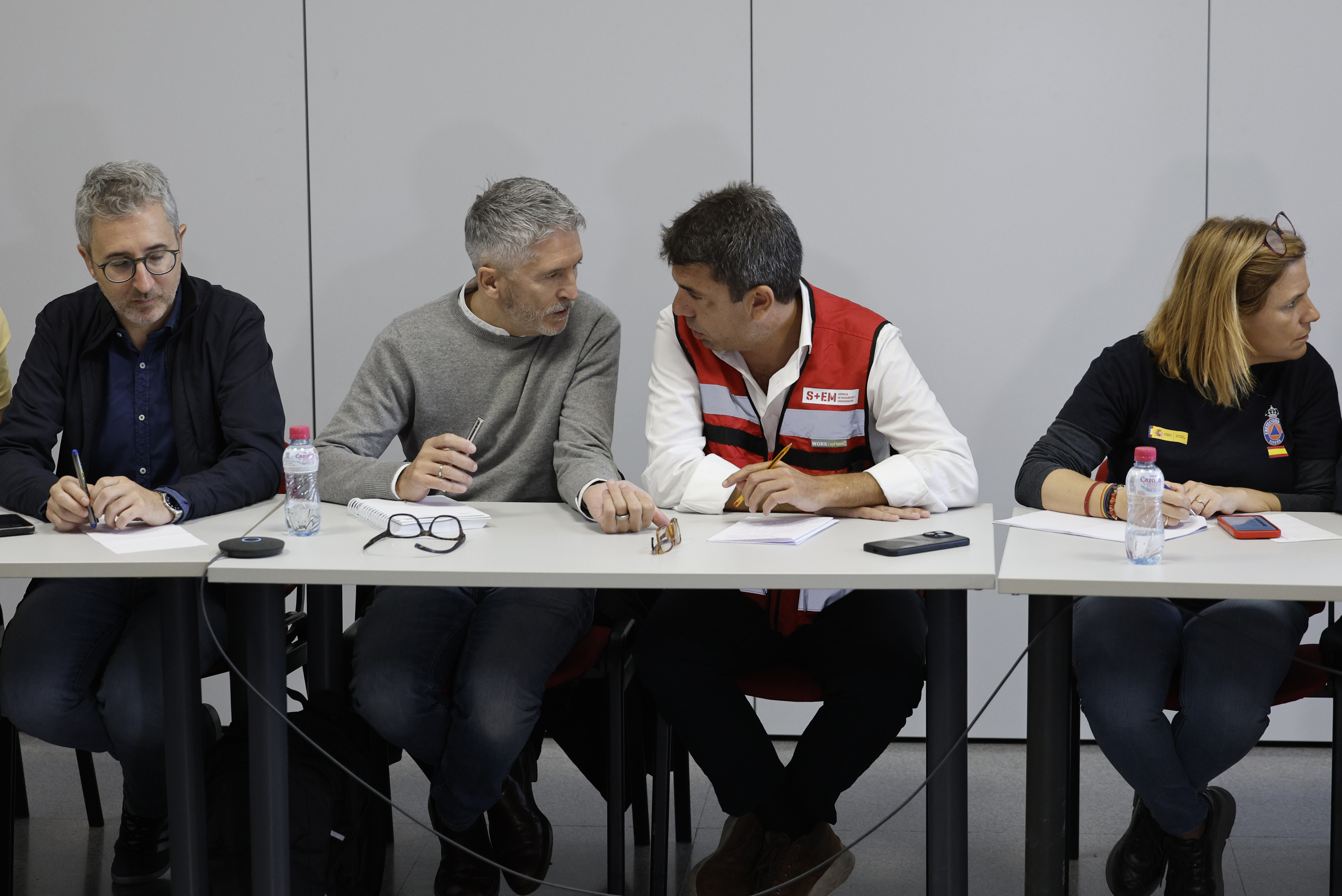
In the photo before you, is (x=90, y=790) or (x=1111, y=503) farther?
(x=90, y=790)

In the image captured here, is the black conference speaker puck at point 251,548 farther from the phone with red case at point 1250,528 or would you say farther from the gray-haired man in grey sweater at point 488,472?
the phone with red case at point 1250,528

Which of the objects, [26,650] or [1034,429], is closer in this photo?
[26,650]

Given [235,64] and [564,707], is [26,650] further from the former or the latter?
[235,64]

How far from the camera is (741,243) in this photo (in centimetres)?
216

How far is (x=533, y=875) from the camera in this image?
7.20 ft

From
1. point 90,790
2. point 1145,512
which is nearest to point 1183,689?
point 1145,512

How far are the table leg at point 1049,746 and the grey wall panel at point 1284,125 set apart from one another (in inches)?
58.9

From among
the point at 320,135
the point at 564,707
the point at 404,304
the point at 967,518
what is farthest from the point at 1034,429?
the point at 320,135

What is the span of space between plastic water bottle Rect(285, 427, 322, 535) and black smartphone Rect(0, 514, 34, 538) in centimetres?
44

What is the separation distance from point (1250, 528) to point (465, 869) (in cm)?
152

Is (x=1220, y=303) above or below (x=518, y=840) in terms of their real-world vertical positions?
above

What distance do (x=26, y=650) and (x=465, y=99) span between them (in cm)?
173

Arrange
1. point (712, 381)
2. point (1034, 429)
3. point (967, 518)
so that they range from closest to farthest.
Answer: point (967, 518), point (712, 381), point (1034, 429)

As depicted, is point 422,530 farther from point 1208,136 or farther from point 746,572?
point 1208,136
